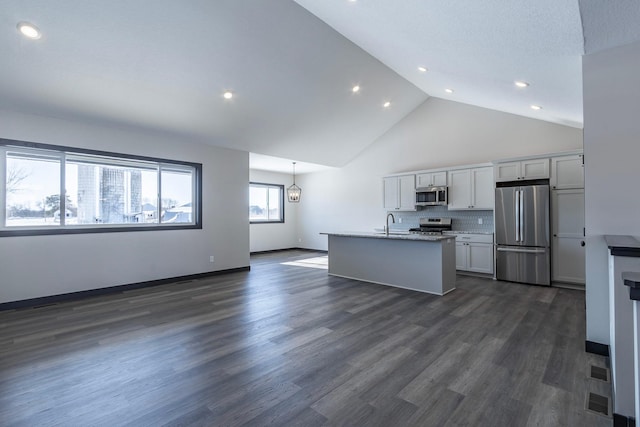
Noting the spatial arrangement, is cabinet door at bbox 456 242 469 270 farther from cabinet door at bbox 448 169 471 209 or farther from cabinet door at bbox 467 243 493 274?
cabinet door at bbox 448 169 471 209

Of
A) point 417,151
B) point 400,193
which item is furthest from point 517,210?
point 417,151

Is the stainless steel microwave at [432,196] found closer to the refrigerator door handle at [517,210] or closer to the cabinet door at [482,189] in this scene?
the cabinet door at [482,189]

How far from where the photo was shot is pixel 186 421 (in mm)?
1855

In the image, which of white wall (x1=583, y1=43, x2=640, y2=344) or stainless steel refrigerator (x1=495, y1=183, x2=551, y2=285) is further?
stainless steel refrigerator (x1=495, y1=183, x2=551, y2=285)

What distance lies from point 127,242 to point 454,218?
6536 millimetres

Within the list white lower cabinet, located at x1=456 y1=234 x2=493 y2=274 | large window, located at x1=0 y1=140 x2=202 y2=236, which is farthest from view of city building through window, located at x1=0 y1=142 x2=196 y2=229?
white lower cabinet, located at x1=456 y1=234 x2=493 y2=274

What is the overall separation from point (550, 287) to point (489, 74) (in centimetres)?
374

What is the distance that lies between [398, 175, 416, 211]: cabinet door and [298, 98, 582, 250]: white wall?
490 millimetres

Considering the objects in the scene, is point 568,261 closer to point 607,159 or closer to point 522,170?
point 522,170

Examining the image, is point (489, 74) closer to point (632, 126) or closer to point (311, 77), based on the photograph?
point (632, 126)

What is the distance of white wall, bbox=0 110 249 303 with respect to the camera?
4246 mm

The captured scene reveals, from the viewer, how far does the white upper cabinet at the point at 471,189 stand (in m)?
5.99

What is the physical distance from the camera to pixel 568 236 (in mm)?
5008

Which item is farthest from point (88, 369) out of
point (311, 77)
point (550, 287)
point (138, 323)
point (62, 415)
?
point (550, 287)
